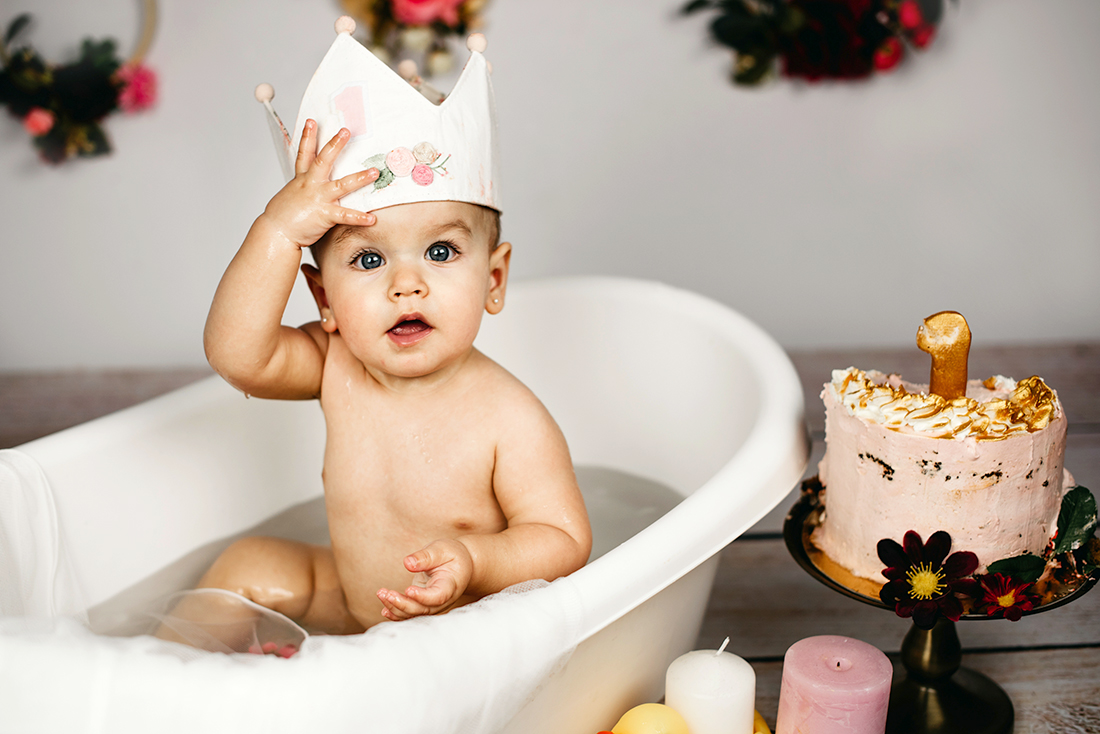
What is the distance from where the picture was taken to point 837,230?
2.43 m

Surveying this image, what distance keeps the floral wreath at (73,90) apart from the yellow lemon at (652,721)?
187cm

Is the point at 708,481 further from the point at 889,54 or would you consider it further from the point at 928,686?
the point at 889,54

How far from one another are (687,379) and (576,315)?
0.24 metres

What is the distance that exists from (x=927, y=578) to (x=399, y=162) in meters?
0.67

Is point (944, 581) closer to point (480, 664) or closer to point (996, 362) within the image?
point (480, 664)

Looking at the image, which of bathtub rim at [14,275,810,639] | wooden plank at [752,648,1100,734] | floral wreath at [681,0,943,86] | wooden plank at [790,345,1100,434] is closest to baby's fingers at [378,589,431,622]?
bathtub rim at [14,275,810,639]

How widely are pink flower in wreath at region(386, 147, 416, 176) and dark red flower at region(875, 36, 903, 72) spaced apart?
1.58 meters

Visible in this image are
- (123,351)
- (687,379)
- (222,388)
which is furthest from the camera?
(123,351)

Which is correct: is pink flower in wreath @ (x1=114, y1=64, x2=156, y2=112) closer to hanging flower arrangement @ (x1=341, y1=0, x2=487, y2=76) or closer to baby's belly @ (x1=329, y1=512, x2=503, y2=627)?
hanging flower arrangement @ (x1=341, y1=0, x2=487, y2=76)

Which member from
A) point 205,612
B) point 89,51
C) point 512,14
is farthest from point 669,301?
point 89,51

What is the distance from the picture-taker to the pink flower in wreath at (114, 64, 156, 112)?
224cm

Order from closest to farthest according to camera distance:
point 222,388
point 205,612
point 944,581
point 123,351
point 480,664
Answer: point 480,664 < point 944,581 < point 205,612 < point 222,388 < point 123,351

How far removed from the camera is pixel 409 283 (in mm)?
1000

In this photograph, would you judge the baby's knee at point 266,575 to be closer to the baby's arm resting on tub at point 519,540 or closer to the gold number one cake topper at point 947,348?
the baby's arm resting on tub at point 519,540
